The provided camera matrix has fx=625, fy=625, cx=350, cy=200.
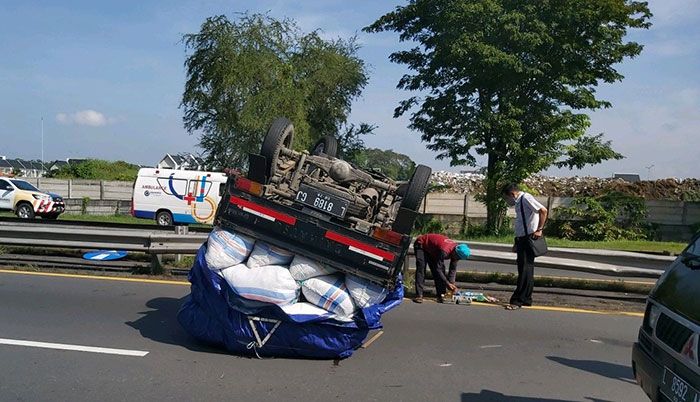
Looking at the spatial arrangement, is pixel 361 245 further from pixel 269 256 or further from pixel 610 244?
pixel 610 244

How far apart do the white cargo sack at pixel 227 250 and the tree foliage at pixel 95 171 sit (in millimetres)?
42030

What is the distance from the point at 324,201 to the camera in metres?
5.92

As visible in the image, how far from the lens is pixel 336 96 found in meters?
30.7

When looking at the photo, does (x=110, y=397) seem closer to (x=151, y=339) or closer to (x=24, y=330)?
(x=151, y=339)

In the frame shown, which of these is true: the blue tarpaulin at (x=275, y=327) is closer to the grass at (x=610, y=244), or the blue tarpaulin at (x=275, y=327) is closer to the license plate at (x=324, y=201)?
the license plate at (x=324, y=201)

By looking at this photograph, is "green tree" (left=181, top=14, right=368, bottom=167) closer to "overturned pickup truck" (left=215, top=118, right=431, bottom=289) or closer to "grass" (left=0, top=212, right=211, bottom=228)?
"grass" (left=0, top=212, right=211, bottom=228)

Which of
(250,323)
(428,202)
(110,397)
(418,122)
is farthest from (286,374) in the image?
(428,202)

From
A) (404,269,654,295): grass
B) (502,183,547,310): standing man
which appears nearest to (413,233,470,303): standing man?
(404,269,654,295): grass

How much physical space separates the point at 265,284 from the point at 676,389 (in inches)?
132

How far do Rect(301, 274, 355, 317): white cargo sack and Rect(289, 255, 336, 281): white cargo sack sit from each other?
0.15 ft

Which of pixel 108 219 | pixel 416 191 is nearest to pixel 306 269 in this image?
pixel 416 191

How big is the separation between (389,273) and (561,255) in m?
6.49

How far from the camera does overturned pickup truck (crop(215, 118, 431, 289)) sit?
5.70 metres

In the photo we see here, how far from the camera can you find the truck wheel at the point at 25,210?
81.1 ft
